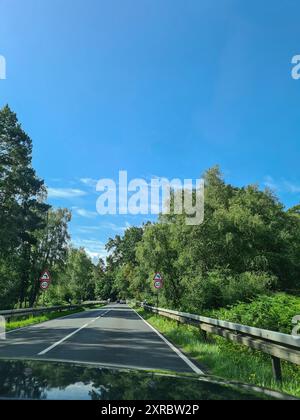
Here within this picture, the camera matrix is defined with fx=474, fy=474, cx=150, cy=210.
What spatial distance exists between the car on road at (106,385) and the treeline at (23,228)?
1350 inches

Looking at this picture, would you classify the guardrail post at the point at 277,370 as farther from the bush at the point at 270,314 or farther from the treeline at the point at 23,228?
the treeline at the point at 23,228

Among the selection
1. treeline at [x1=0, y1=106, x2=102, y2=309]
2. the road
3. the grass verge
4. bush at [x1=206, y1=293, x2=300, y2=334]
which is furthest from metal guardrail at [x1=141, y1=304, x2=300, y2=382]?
treeline at [x1=0, y1=106, x2=102, y2=309]

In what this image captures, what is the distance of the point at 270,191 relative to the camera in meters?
52.0

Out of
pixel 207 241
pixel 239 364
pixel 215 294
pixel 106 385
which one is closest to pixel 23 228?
pixel 207 241

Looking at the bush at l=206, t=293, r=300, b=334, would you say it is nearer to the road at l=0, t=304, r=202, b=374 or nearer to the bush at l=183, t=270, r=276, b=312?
the road at l=0, t=304, r=202, b=374

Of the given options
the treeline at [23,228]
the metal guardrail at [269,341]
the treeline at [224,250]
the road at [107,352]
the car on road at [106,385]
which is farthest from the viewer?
the treeline at [23,228]

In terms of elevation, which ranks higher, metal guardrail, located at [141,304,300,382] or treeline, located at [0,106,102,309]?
treeline, located at [0,106,102,309]

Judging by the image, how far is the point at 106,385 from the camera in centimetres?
411

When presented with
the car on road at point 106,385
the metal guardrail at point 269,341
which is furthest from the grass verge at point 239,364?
the car on road at point 106,385

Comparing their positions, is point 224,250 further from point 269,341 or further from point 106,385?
point 106,385

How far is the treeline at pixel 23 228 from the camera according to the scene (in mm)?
41125

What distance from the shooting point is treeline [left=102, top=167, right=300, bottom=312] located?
27.9m

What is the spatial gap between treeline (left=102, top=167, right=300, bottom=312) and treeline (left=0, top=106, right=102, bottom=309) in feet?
38.9

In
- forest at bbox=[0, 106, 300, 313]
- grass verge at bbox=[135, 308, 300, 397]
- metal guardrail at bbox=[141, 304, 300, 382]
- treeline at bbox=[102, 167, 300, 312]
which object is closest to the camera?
metal guardrail at bbox=[141, 304, 300, 382]
